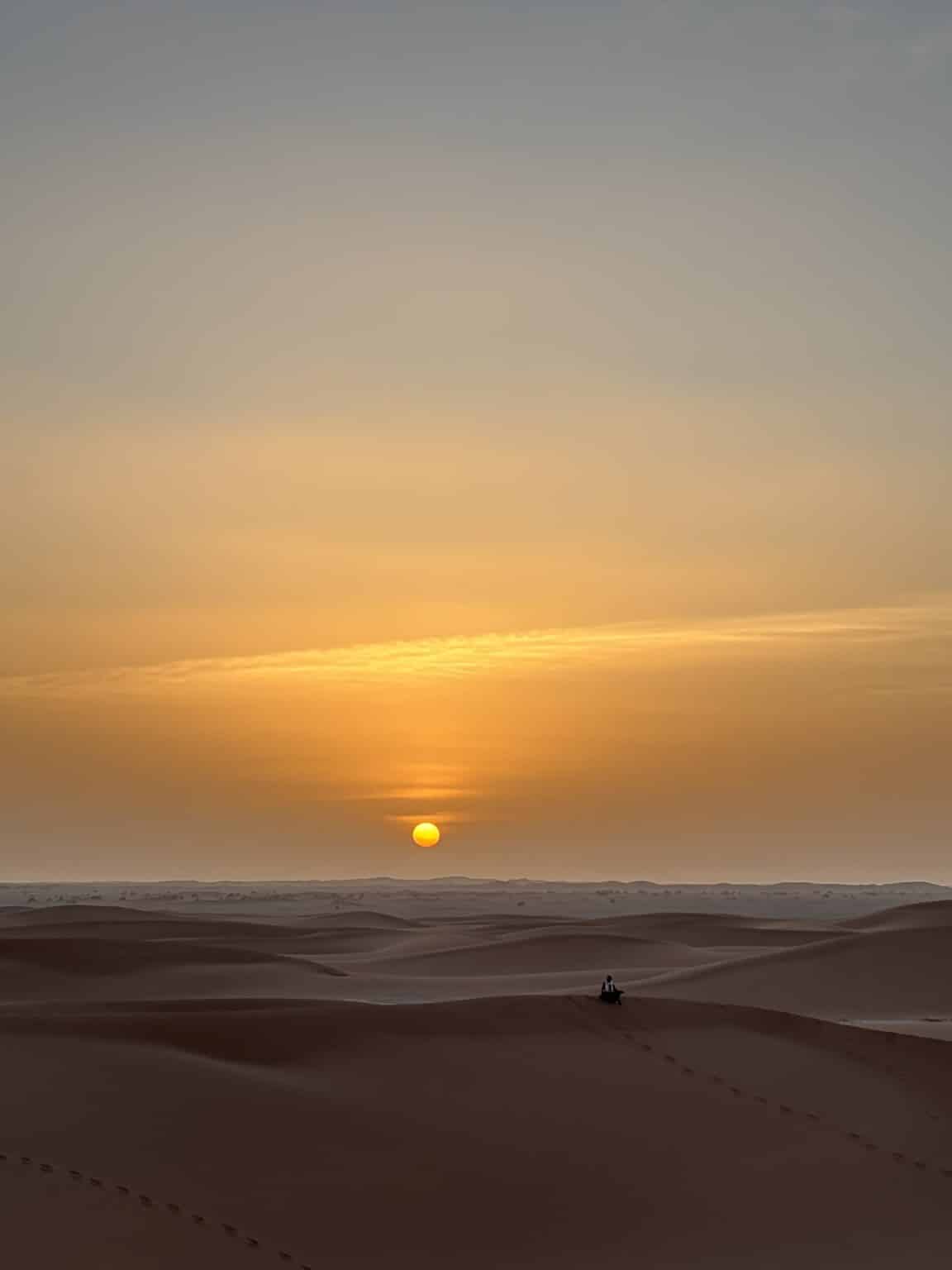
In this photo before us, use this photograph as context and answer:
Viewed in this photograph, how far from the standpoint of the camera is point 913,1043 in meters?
14.1

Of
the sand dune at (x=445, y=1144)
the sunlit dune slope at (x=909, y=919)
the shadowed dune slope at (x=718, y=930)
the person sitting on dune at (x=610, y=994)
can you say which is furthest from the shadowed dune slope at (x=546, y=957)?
the sand dune at (x=445, y=1144)

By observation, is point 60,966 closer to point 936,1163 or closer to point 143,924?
point 143,924

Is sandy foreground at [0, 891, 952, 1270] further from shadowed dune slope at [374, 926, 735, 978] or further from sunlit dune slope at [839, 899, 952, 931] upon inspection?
sunlit dune slope at [839, 899, 952, 931]

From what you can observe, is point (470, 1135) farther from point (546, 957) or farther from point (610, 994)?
point (546, 957)

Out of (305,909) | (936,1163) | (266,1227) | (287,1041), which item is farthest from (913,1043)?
(305,909)

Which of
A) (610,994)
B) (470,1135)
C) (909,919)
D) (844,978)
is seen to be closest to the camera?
(470,1135)

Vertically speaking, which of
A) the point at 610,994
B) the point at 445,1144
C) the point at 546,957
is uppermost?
the point at 546,957

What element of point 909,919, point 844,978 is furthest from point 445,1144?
point 909,919

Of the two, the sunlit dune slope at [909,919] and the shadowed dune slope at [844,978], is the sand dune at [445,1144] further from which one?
the sunlit dune slope at [909,919]

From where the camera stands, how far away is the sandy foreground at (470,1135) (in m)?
8.81

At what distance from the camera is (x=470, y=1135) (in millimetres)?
10672

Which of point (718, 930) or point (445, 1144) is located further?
point (718, 930)

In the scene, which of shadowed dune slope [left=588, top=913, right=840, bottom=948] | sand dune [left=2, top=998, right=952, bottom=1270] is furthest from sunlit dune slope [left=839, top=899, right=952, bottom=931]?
sand dune [left=2, top=998, right=952, bottom=1270]

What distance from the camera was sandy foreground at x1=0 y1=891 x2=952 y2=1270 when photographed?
881 centimetres
